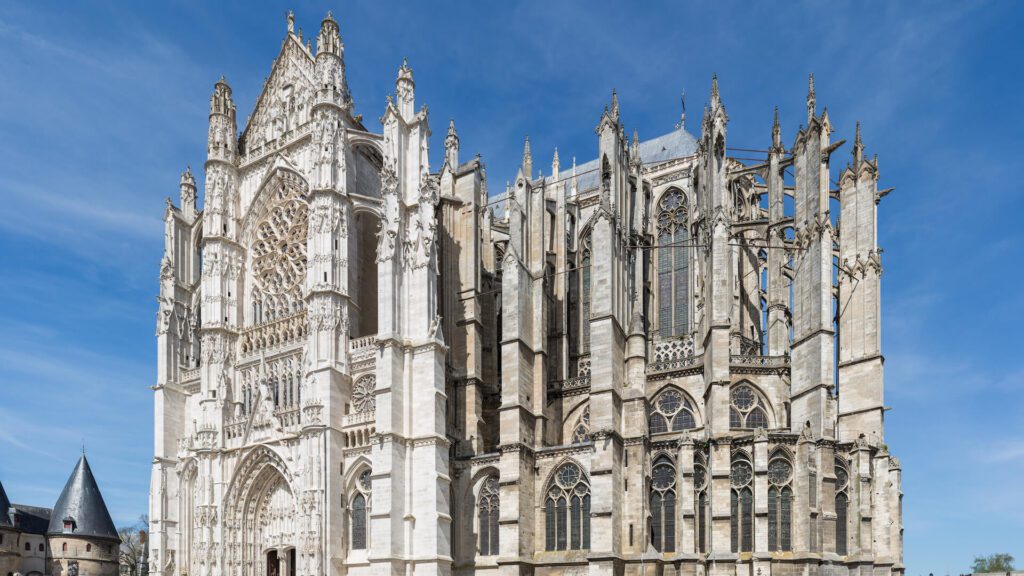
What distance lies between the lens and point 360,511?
3070 centimetres

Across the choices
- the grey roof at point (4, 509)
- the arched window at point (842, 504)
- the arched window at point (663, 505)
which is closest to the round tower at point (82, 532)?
the grey roof at point (4, 509)

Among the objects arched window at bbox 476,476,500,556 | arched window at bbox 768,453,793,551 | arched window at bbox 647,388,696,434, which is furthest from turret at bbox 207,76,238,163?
arched window at bbox 768,453,793,551

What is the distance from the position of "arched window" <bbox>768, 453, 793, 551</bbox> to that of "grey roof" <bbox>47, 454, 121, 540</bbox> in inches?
1464

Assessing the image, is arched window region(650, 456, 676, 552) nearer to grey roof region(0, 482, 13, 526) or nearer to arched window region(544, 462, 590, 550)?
arched window region(544, 462, 590, 550)

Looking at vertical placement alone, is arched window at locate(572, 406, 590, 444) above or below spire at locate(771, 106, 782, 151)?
below

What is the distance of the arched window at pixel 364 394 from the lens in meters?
31.5

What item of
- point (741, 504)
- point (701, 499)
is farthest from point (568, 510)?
point (741, 504)

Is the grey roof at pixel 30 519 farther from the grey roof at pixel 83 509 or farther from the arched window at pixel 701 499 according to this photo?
the arched window at pixel 701 499

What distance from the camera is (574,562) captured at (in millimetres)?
28922

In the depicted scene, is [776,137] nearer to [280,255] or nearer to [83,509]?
[280,255]

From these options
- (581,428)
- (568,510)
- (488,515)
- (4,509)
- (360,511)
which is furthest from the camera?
(4,509)

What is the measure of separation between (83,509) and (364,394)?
25.7m

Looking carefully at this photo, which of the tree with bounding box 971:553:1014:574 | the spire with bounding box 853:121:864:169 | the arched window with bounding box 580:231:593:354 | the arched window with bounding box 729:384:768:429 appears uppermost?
the spire with bounding box 853:121:864:169

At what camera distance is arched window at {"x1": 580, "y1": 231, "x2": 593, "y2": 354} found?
37319mm
